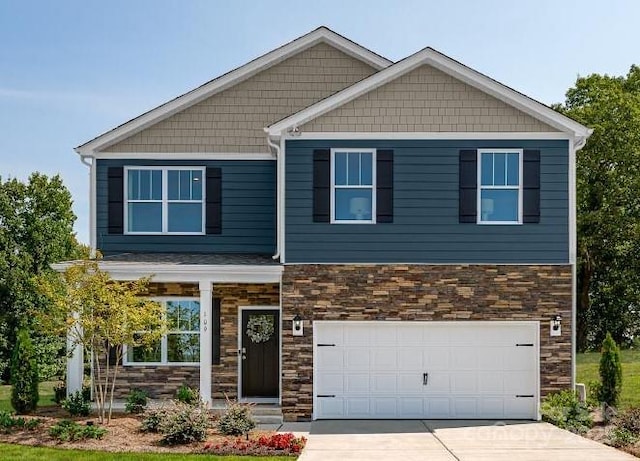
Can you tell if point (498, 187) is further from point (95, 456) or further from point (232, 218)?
point (95, 456)

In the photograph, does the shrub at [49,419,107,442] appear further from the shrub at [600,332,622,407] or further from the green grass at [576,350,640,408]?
the green grass at [576,350,640,408]

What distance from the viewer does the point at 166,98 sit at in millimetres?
18469

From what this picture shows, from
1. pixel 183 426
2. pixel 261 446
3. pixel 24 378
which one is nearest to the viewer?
pixel 261 446

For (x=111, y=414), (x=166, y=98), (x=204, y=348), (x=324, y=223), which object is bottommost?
(x=111, y=414)

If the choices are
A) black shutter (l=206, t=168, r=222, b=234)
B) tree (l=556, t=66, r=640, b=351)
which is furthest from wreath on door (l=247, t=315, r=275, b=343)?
tree (l=556, t=66, r=640, b=351)

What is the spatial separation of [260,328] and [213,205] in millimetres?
2904

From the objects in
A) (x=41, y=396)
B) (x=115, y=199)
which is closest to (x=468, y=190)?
(x=115, y=199)

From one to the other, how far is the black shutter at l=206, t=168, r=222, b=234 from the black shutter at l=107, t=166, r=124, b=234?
6.16ft

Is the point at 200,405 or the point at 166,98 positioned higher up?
the point at 166,98

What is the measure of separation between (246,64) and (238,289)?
517cm

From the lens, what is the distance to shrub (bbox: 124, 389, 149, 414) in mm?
15484

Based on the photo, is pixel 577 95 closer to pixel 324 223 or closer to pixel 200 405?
pixel 324 223

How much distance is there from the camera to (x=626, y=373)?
20750 millimetres

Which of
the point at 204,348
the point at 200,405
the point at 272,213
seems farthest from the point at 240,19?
the point at 200,405
